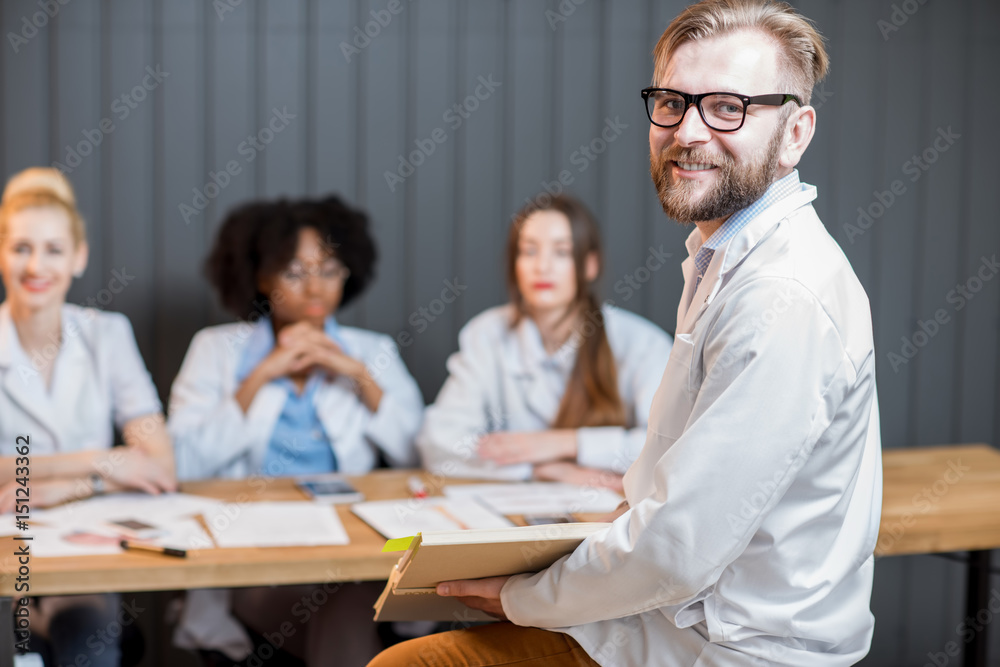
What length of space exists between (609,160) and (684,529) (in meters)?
2.33

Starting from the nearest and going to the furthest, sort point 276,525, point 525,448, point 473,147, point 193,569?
point 193,569
point 276,525
point 525,448
point 473,147

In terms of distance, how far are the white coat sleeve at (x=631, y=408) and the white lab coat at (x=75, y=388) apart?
3.99ft

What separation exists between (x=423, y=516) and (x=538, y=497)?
0.98 feet

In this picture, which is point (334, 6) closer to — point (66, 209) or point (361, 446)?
point (66, 209)

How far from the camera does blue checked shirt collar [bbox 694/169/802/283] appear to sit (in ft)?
3.72

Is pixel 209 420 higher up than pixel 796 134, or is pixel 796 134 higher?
pixel 796 134

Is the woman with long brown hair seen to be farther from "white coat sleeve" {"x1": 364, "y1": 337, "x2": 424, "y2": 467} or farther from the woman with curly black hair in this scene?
the woman with curly black hair

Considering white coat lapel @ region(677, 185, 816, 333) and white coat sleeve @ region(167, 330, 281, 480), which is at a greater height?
white coat lapel @ region(677, 185, 816, 333)

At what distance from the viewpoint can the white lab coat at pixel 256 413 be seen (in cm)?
258

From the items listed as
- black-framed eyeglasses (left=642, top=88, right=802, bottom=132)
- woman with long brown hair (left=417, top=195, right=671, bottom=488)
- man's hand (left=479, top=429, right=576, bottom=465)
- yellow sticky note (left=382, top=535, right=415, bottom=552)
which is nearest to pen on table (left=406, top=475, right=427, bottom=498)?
man's hand (left=479, top=429, right=576, bottom=465)

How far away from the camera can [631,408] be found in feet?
8.49

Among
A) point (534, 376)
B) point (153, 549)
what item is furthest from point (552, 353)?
point (153, 549)

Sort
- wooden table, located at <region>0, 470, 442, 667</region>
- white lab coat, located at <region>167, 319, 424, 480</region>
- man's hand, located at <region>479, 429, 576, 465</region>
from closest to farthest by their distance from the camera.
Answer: wooden table, located at <region>0, 470, 442, 667</region>
man's hand, located at <region>479, 429, 576, 465</region>
white lab coat, located at <region>167, 319, 424, 480</region>

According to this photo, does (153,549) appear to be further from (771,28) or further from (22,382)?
(771,28)
